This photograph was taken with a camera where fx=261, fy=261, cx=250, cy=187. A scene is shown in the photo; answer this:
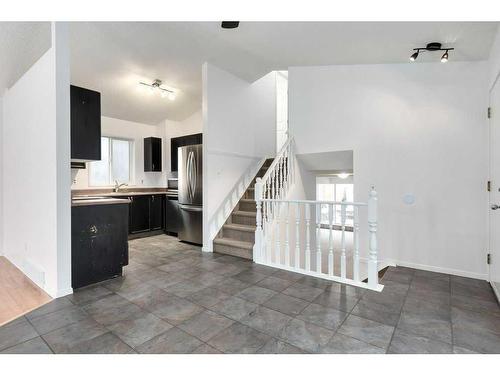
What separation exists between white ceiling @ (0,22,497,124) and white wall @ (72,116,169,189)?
82cm

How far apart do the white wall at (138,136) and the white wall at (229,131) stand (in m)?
2.25

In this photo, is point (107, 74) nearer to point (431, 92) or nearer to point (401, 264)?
point (431, 92)

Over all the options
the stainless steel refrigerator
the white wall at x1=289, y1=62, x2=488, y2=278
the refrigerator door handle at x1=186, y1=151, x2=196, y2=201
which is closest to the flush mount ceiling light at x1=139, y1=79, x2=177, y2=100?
the stainless steel refrigerator

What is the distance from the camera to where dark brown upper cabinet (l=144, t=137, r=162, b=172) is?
19.3ft

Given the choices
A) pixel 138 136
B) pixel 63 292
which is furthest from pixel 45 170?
pixel 138 136

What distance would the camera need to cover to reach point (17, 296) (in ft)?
8.13

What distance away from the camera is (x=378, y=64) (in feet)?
11.9

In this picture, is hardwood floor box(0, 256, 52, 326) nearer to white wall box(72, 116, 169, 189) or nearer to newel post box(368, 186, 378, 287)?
white wall box(72, 116, 169, 189)

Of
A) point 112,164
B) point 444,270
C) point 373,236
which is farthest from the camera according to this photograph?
point 112,164

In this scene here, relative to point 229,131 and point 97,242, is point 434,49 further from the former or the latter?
point 97,242

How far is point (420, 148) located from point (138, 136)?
5.46 m
